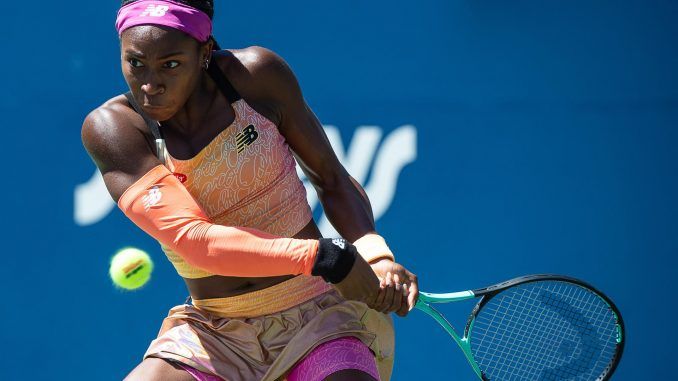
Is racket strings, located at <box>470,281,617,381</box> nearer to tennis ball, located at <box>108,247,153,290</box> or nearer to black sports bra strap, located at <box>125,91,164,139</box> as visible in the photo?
tennis ball, located at <box>108,247,153,290</box>

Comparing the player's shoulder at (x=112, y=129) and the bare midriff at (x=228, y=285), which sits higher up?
the player's shoulder at (x=112, y=129)

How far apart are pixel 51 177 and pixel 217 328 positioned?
5.79 feet

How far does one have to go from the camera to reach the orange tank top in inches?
114

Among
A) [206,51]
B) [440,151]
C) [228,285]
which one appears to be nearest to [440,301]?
[228,285]

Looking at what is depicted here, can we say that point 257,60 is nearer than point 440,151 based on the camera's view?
Yes

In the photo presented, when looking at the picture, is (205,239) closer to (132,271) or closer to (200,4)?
(200,4)

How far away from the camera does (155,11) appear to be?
9.14 feet

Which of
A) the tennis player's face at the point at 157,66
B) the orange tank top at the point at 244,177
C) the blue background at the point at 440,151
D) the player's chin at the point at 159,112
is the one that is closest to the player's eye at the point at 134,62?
the tennis player's face at the point at 157,66

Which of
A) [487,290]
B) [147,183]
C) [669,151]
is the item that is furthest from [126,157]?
[669,151]

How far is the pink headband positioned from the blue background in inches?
67.7

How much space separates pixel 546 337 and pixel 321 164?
1290 mm

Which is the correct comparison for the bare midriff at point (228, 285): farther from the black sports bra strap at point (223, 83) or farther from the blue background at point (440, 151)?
the blue background at point (440, 151)

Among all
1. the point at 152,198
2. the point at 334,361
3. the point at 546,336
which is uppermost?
the point at 152,198

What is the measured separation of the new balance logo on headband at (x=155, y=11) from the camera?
2779 millimetres
